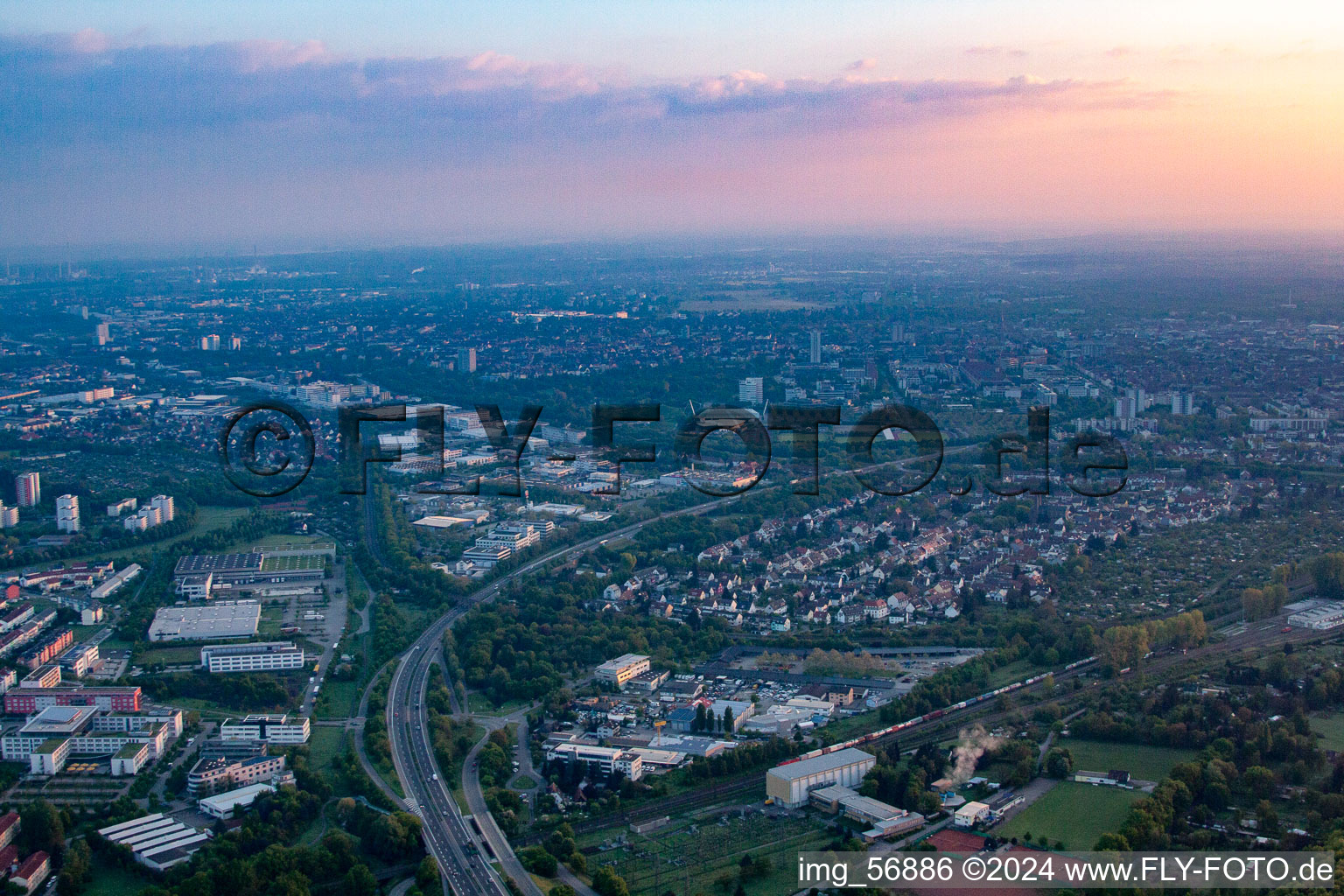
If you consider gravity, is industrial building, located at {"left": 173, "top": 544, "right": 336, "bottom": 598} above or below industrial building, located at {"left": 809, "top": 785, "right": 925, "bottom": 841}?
above

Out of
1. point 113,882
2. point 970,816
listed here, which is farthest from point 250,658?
point 970,816

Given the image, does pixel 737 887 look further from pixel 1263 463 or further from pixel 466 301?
pixel 466 301

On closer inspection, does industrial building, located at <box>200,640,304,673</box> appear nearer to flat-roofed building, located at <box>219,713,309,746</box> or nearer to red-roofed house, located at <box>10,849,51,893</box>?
flat-roofed building, located at <box>219,713,309,746</box>

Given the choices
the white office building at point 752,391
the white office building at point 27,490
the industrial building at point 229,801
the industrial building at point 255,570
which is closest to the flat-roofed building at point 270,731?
the industrial building at point 229,801

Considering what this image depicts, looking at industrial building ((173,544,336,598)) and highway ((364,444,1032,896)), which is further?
industrial building ((173,544,336,598))

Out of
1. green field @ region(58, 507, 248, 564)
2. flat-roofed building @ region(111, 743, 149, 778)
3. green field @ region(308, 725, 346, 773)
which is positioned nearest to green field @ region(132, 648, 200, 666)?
flat-roofed building @ region(111, 743, 149, 778)

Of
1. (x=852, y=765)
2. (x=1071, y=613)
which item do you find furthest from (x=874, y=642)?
(x=852, y=765)
